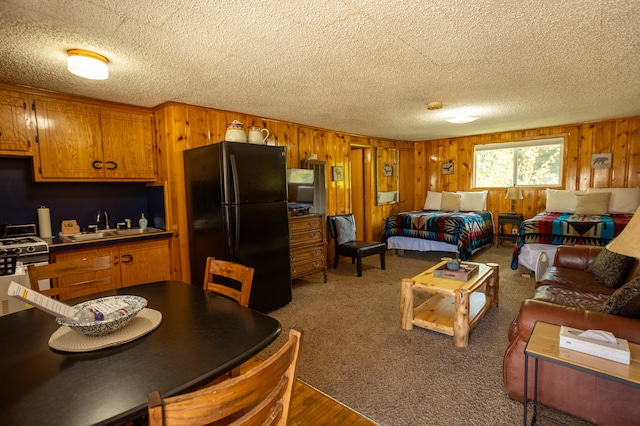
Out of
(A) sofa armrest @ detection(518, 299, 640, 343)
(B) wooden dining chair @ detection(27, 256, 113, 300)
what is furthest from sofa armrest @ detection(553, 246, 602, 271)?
(B) wooden dining chair @ detection(27, 256, 113, 300)

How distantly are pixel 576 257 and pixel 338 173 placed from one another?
3229 mm

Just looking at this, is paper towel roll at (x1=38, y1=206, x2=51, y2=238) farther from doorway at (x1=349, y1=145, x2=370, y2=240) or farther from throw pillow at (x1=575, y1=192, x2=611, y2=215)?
throw pillow at (x1=575, y1=192, x2=611, y2=215)

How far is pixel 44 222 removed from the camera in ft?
9.64

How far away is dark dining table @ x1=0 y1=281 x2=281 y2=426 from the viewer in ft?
2.49

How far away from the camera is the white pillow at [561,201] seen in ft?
16.5

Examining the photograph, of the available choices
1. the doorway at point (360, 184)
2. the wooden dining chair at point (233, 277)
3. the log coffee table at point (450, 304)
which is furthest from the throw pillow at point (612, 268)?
the doorway at point (360, 184)

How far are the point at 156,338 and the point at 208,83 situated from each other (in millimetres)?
2249

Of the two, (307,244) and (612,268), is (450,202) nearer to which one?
(307,244)

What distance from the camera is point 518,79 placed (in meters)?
2.81

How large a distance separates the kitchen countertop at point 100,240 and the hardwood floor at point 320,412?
2.13 m

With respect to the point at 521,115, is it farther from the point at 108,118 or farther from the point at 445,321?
the point at 108,118

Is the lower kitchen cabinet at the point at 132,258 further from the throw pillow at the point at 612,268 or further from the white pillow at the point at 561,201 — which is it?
the white pillow at the point at 561,201

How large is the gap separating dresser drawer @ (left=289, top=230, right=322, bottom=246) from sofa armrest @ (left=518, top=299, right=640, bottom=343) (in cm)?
248

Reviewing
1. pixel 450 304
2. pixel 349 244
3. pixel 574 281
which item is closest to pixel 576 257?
pixel 574 281
